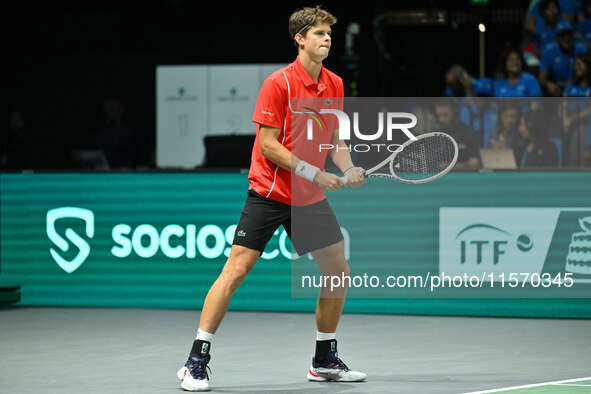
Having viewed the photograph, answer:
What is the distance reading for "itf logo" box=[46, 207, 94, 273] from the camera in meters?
9.13

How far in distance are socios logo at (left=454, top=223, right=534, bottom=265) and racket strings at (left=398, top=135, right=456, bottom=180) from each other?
235 cm

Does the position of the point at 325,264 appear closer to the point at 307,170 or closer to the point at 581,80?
the point at 307,170

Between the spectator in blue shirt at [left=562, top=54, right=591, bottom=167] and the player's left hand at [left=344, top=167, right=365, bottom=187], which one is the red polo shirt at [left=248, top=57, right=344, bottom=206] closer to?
the player's left hand at [left=344, top=167, right=365, bottom=187]

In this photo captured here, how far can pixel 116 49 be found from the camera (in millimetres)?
18234

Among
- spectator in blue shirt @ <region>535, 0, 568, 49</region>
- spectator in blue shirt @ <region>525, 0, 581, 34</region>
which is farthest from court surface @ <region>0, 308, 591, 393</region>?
spectator in blue shirt @ <region>525, 0, 581, 34</region>

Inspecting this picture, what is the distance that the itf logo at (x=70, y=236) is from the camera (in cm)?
913

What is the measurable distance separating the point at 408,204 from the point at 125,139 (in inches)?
206

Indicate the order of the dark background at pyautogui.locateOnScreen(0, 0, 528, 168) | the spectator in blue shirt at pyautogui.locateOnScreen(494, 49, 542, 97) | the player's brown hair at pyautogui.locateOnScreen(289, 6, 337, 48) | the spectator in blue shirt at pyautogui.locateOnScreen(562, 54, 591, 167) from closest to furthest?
the player's brown hair at pyautogui.locateOnScreen(289, 6, 337, 48) < the spectator in blue shirt at pyautogui.locateOnScreen(562, 54, 591, 167) < the spectator in blue shirt at pyautogui.locateOnScreen(494, 49, 542, 97) < the dark background at pyautogui.locateOnScreen(0, 0, 528, 168)

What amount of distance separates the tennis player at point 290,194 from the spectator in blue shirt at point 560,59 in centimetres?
566

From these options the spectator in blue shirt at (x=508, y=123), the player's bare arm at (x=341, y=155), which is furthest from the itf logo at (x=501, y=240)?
the player's bare arm at (x=341, y=155)

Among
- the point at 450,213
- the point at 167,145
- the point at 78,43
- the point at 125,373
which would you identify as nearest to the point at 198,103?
the point at 167,145

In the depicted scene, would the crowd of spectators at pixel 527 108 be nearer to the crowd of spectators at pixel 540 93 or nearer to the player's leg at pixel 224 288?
the crowd of spectators at pixel 540 93

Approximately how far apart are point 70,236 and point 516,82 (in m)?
4.74

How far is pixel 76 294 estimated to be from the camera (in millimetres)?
9172
